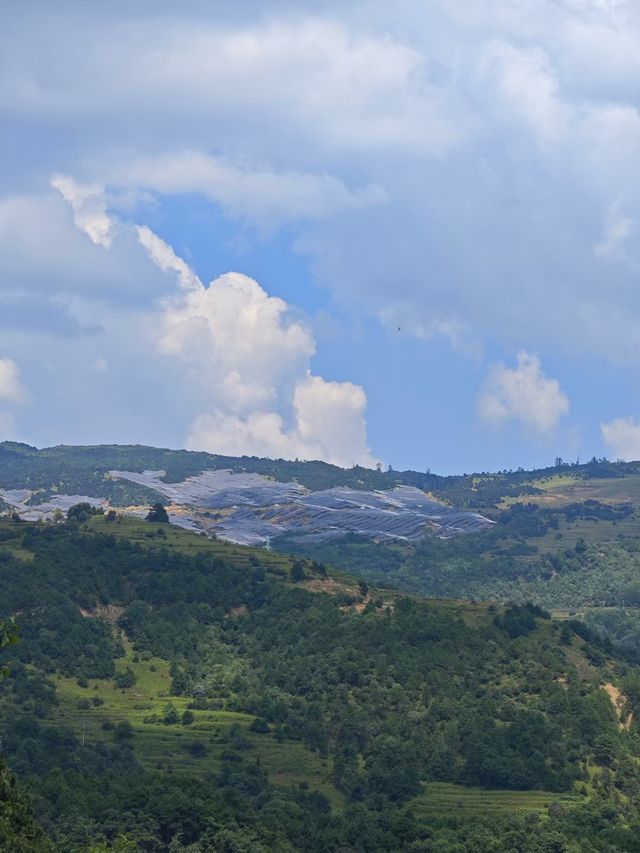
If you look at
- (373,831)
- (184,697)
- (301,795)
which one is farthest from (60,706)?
(373,831)

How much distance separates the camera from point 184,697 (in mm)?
169000

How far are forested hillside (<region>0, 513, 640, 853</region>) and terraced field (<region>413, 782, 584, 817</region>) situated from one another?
338mm

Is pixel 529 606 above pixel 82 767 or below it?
above

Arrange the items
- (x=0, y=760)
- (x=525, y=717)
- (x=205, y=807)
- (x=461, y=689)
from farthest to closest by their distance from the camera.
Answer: (x=461, y=689), (x=525, y=717), (x=205, y=807), (x=0, y=760)

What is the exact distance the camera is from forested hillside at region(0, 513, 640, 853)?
130m

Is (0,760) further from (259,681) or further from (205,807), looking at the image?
(259,681)

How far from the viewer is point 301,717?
6388 inches

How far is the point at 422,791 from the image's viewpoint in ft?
488

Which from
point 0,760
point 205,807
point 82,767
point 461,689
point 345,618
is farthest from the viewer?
point 345,618

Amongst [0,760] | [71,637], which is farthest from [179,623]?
[0,760]

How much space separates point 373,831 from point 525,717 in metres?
31.4

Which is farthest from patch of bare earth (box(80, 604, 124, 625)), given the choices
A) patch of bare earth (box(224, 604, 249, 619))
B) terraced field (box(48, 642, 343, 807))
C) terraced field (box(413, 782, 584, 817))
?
terraced field (box(413, 782, 584, 817))

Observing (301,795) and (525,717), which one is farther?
(525,717)

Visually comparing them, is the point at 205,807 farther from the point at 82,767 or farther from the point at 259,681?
the point at 259,681
